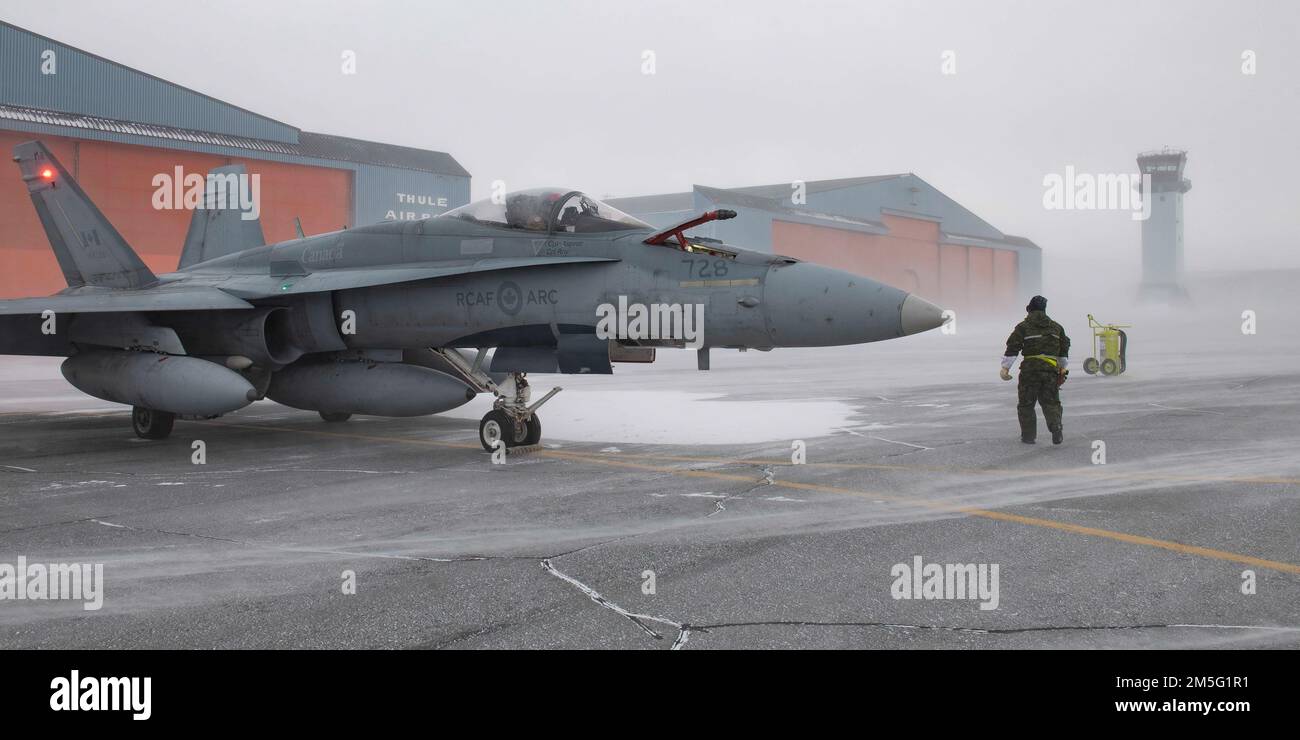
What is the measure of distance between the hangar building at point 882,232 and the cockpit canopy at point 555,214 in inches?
1179

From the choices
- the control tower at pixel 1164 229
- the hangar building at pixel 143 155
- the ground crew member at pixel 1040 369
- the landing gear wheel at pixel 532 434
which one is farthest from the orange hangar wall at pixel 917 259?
the landing gear wheel at pixel 532 434

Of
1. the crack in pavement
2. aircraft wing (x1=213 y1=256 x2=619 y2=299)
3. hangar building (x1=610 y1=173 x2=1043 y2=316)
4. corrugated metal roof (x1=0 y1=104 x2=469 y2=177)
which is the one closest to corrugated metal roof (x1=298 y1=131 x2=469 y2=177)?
corrugated metal roof (x1=0 y1=104 x2=469 y2=177)

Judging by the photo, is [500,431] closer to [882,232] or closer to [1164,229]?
[882,232]

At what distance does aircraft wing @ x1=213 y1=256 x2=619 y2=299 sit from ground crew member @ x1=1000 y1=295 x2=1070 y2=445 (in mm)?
5075

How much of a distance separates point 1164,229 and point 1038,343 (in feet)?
255

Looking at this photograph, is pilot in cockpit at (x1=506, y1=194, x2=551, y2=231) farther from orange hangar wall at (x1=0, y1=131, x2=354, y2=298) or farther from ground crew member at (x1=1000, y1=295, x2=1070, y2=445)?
orange hangar wall at (x1=0, y1=131, x2=354, y2=298)

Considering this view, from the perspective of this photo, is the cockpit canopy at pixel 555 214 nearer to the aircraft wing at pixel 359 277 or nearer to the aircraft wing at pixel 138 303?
the aircraft wing at pixel 359 277

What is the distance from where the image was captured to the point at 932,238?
53750 mm

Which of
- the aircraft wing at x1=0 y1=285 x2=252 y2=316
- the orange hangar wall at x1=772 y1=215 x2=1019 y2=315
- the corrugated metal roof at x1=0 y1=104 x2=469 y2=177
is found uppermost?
the corrugated metal roof at x1=0 y1=104 x2=469 y2=177

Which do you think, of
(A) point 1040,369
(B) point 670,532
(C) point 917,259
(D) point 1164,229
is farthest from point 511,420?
(D) point 1164,229

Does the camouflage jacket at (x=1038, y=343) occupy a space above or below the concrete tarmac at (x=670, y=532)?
above

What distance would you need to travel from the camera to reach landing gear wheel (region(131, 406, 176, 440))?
40.3ft

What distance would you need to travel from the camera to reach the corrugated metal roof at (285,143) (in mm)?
28031

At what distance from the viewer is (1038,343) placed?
424 inches
